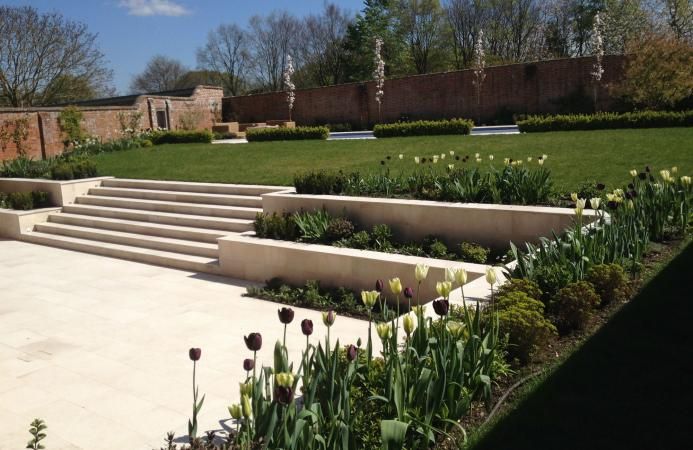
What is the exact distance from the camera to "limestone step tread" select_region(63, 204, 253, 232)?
10.1 m

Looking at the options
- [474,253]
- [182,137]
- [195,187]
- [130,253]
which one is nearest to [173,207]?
[195,187]

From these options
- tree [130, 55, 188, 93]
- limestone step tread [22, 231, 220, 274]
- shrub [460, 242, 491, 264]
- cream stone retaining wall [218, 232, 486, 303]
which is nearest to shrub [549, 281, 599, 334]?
cream stone retaining wall [218, 232, 486, 303]

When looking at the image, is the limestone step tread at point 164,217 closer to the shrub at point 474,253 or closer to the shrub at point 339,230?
the shrub at point 339,230

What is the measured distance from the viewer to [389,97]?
27750 mm

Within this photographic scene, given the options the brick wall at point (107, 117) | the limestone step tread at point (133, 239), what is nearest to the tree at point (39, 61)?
A: the brick wall at point (107, 117)

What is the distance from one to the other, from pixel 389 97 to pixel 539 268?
78.0 feet

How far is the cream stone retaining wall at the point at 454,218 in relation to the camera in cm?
699

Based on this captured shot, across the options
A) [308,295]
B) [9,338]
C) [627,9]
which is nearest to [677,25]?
[627,9]

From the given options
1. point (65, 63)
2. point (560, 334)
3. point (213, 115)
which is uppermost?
point (65, 63)

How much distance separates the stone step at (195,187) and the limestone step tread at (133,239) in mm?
1489

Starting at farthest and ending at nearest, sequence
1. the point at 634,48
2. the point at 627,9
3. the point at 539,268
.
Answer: the point at 627,9 < the point at 634,48 < the point at 539,268

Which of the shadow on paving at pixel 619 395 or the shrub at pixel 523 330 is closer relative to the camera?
the shadow on paving at pixel 619 395

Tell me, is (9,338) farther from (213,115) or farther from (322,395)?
(213,115)

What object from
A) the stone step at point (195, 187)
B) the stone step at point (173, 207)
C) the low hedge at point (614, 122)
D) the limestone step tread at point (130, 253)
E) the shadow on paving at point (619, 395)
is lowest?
the limestone step tread at point (130, 253)
